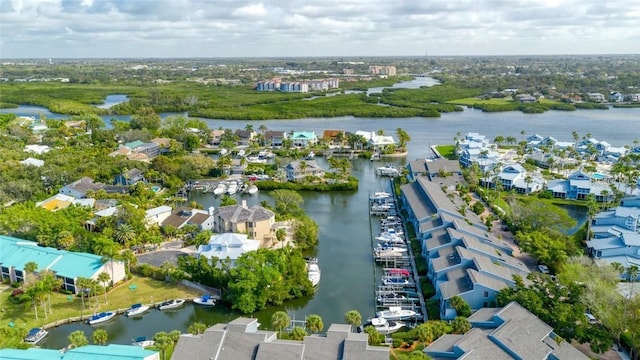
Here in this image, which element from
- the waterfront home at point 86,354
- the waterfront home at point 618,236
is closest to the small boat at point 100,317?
the waterfront home at point 86,354

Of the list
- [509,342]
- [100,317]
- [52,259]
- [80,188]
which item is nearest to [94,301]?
[100,317]

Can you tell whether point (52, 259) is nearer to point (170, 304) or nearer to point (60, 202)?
point (170, 304)

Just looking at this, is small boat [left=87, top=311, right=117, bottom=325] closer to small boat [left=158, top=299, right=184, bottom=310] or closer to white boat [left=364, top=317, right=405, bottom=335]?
small boat [left=158, top=299, right=184, bottom=310]

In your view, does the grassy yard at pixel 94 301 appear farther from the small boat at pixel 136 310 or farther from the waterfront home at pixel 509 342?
the waterfront home at pixel 509 342

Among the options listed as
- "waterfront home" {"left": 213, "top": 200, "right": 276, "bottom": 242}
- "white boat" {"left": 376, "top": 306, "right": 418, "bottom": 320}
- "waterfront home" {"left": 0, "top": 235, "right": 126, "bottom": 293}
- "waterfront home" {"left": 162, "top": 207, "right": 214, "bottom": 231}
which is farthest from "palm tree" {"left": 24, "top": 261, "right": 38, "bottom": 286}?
"white boat" {"left": 376, "top": 306, "right": 418, "bottom": 320}

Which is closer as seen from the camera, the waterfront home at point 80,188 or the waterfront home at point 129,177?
the waterfront home at point 80,188

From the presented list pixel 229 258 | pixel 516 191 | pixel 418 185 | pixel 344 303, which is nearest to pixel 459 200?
pixel 418 185

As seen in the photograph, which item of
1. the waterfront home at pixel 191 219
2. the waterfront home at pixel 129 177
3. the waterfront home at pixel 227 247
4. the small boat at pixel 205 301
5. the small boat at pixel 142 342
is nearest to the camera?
the small boat at pixel 142 342
